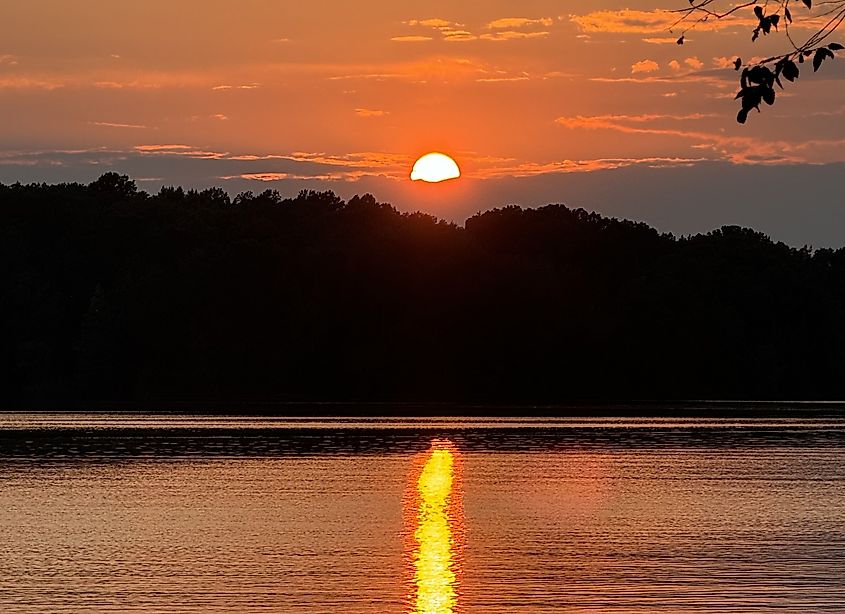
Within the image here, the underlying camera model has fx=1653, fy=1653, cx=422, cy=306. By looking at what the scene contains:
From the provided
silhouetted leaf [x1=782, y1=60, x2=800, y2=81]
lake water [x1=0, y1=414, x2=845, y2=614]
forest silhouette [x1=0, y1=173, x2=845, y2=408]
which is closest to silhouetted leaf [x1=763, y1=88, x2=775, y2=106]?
silhouetted leaf [x1=782, y1=60, x2=800, y2=81]

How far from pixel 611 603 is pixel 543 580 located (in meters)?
3.04

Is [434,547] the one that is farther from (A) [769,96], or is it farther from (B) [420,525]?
(A) [769,96]

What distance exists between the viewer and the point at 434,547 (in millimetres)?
35406

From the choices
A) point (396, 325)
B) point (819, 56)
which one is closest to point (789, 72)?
point (819, 56)

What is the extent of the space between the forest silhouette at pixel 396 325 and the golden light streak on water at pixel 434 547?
7785 cm

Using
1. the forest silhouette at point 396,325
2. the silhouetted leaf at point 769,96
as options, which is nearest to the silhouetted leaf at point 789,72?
the silhouetted leaf at point 769,96

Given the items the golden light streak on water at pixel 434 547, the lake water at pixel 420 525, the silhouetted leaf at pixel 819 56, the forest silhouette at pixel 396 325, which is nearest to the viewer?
the silhouetted leaf at pixel 819 56

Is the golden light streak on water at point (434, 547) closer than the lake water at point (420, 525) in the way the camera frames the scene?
Yes

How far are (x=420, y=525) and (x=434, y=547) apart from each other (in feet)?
15.9

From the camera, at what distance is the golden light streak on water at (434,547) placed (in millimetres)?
27141

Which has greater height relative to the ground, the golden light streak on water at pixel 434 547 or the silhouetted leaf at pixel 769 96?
the silhouetted leaf at pixel 769 96

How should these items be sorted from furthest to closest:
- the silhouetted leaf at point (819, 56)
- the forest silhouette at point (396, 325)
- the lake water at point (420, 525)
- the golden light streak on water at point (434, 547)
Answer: the forest silhouette at point (396, 325) → the lake water at point (420, 525) → the golden light streak on water at point (434, 547) → the silhouetted leaf at point (819, 56)

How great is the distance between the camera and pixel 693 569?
3097 centimetres

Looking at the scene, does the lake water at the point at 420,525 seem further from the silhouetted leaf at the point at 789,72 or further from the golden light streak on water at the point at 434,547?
the silhouetted leaf at the point at 789,72
